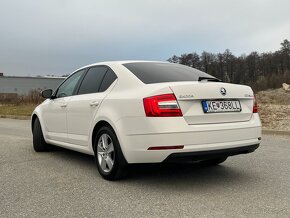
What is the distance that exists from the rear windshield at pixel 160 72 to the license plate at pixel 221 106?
0.57m

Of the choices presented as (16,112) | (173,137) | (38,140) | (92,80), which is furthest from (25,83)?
(173,137)

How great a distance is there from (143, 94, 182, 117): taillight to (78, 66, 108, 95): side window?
1406mm

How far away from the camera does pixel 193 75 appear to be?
5.51 metres

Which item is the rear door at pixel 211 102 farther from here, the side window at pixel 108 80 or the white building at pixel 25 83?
the white building at pixel 25 83

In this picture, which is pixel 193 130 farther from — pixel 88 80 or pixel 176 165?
pixel 88 80

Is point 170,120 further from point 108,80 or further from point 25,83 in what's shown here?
point 25,83

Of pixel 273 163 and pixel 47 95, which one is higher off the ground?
pixel 47 95

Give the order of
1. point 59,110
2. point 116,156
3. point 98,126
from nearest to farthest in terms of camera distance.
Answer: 1. point 116,156
2. point 98,126
3. point 59,110

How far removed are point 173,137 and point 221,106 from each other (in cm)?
77

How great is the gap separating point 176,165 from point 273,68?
99268 mm

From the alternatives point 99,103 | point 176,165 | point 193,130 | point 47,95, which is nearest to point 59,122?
point 47,95

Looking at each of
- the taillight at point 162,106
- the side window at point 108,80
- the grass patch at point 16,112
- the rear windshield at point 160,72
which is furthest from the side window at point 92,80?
the grass patch at point 16,112

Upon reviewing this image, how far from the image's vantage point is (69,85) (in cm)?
686

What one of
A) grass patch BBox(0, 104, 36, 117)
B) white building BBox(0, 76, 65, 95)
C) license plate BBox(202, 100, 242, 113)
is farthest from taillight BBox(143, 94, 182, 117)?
white building BBox(0, 76, 65, 95)
